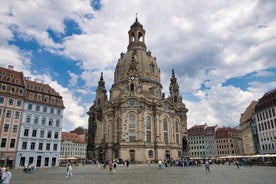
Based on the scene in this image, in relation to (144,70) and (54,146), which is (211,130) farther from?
(54,146)

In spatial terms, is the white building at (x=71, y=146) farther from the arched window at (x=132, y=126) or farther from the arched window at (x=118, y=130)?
the arched window at (x=132, y=126)

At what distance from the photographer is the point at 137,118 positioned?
247 ft

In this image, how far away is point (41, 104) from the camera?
185 ft

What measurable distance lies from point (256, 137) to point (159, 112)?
104 feet

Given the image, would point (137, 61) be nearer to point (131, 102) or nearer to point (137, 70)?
point (137, 70)

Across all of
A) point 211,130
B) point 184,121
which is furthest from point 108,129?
point 211,130

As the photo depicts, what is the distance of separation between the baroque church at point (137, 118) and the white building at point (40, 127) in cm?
2120

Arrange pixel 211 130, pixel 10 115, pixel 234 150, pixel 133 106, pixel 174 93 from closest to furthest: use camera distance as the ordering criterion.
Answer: pixel 10 115 < pixel 133 106 < pixel 174 93 < pixel 234 150 < pixel 211 130

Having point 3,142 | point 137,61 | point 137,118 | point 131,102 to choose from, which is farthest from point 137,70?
point 3,142

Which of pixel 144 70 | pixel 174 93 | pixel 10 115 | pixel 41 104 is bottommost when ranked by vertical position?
pixel 10 115

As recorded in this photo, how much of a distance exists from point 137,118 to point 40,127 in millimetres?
30154

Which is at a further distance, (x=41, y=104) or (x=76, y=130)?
(x=76, y=130)

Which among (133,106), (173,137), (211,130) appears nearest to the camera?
(133,106)

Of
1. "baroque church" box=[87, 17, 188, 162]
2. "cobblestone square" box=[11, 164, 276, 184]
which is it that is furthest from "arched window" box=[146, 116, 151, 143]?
"cobblestone square" box=[11, 164, 276, 184]
